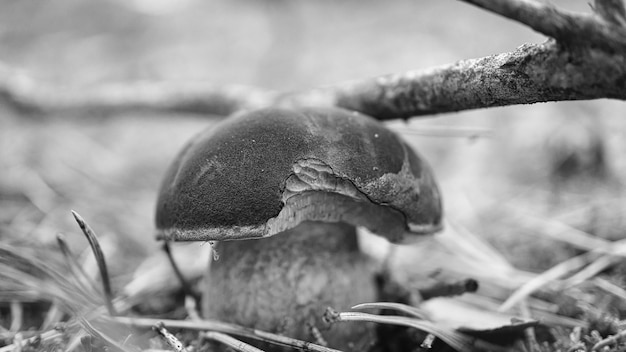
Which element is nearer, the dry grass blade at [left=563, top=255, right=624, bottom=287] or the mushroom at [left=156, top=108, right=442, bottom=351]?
the mushroom at [left=156, top=108, right=442, bottom=351]

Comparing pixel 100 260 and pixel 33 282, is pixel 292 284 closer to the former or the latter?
pixel 100 260

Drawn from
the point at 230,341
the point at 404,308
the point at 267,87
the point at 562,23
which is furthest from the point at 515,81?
the point at 267,87

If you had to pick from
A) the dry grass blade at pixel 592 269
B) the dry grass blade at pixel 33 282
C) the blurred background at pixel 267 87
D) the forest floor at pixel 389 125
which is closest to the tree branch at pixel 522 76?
the forest floor at pixel 389 125

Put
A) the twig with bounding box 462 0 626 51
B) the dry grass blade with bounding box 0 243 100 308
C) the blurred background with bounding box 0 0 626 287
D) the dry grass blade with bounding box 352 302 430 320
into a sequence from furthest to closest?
the blurred background with bounding box 0 0 626 287 → the dry grass blade with bounding box 0 243 100 308 → the dry grass blade with bounding box 352 302 430 320 → the twig with bounding box 462 0 626 51

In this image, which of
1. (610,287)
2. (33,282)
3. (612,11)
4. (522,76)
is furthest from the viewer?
(610,287)

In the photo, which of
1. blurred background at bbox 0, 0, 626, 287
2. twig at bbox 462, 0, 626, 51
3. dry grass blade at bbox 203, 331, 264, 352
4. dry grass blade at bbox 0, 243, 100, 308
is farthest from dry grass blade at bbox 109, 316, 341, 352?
twig at bbox 462, 0, 626, 51

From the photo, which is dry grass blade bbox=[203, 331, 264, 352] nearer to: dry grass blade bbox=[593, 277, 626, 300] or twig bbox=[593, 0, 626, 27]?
twig bbox=[593, 0, 626, 27]
